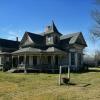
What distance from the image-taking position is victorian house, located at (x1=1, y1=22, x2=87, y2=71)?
36531 mm

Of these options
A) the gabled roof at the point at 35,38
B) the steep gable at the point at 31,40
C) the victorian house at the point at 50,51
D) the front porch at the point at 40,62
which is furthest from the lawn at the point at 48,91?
the gabled roof at the point at 35,38

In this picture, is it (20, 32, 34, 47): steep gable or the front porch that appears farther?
(20, 32, 34, 47): steep gable

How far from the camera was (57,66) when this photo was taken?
3703cm

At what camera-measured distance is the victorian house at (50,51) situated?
120 feet

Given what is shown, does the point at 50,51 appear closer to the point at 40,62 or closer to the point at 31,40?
the point at 40,62

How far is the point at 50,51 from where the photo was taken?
120ft

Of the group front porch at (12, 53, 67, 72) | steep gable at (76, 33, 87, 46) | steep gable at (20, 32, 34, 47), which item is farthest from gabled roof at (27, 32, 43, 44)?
steep gable at (76, 33, 87, 46)

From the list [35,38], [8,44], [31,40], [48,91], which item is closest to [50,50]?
[31,40]

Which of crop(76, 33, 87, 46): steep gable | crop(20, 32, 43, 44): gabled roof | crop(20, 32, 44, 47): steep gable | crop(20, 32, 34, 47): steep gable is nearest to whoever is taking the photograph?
crop(20, 32, 44, 47): steep gable

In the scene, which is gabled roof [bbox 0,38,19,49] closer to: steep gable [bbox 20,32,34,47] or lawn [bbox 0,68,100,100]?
steep gable [bbox 20,32,34,47]

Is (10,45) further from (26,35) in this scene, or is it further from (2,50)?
(26,35)

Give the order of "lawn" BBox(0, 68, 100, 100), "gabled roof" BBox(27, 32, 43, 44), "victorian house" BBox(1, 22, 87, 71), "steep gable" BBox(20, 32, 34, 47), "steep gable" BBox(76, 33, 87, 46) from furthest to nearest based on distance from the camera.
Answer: "steep gable" BBox(76, 33, 87, 46) < "steep gable" BBox(20, 32, 34, 47) < "gabled roof" BBox(27, 32, 43, 44) < "victorian house" BBox(1, 22, 87, 71) < "lawn" BBox(0, 68, 100, 100)

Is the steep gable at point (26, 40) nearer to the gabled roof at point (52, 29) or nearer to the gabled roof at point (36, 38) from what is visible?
the gabled roof at point (36, 38)

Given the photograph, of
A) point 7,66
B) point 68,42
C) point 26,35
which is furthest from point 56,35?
point 7,66
